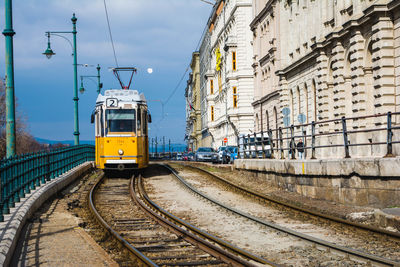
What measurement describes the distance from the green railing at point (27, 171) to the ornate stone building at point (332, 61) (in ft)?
28.6

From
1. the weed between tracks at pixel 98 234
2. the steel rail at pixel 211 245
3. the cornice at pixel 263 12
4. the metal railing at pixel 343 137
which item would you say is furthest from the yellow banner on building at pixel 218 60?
the steel rail at pixel 211 245

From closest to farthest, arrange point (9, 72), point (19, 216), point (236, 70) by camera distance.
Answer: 1. point (19, 216)
2. point (9, 72)
3. point (236, 70)

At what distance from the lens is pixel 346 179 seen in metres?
15.2

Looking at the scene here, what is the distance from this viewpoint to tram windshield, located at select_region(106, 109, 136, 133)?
1032 inches

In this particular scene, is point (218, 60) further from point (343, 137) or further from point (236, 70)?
point (343, 137)

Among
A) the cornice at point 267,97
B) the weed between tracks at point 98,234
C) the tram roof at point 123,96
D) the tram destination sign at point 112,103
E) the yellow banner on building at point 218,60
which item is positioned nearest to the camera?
the weed between tracks at point 98,234

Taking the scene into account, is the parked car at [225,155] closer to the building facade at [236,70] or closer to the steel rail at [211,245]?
the building facade at [236,70]

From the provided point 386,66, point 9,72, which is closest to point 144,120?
point 386,66

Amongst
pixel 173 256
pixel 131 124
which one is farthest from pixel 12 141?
pixel 131 124

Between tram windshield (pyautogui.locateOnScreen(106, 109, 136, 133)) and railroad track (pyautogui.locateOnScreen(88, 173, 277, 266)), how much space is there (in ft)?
30.5

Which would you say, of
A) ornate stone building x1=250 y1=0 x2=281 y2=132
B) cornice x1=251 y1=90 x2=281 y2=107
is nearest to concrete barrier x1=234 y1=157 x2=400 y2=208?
cornice x1=251 y1=90 x2=281 y2=107

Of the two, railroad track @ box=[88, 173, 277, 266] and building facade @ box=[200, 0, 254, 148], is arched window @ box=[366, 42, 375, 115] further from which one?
building facade @ box=[200, 0, 254, 148]

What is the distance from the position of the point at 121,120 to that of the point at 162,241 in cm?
1618

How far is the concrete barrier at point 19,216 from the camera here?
28.4ft
